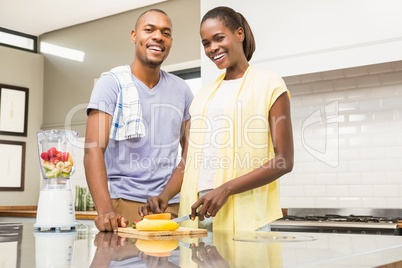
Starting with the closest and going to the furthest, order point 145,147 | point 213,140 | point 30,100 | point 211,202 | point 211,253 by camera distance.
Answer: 1. point 211,253
2. point 211,202
3. point 213,140
4. point 145,147
5. point 30,100

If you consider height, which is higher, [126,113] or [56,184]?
[126,113]

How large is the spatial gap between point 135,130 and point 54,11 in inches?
127

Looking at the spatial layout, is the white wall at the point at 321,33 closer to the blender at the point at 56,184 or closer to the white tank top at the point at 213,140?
the white tank top at the point at 213,140

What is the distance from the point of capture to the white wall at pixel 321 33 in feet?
8.18

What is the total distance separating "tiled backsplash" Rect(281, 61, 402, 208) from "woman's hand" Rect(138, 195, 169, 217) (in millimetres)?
1797

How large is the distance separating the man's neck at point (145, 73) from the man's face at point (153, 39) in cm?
2

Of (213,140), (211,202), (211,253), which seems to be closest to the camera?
(211,253)

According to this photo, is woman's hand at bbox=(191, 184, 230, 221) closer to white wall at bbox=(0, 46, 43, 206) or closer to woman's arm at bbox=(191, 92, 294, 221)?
woman's arm at bbox=(191, 92, 294, 221)

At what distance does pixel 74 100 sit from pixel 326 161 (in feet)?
8.65

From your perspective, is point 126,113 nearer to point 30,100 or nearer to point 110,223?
point 110,223

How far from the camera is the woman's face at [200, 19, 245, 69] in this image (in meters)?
1.55

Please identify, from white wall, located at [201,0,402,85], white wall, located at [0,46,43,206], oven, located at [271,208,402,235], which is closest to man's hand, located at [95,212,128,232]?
oven, located at [271,208,402,235]

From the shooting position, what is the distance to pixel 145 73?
5.54ft

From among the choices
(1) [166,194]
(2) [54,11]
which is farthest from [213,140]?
(2) [54,11]
